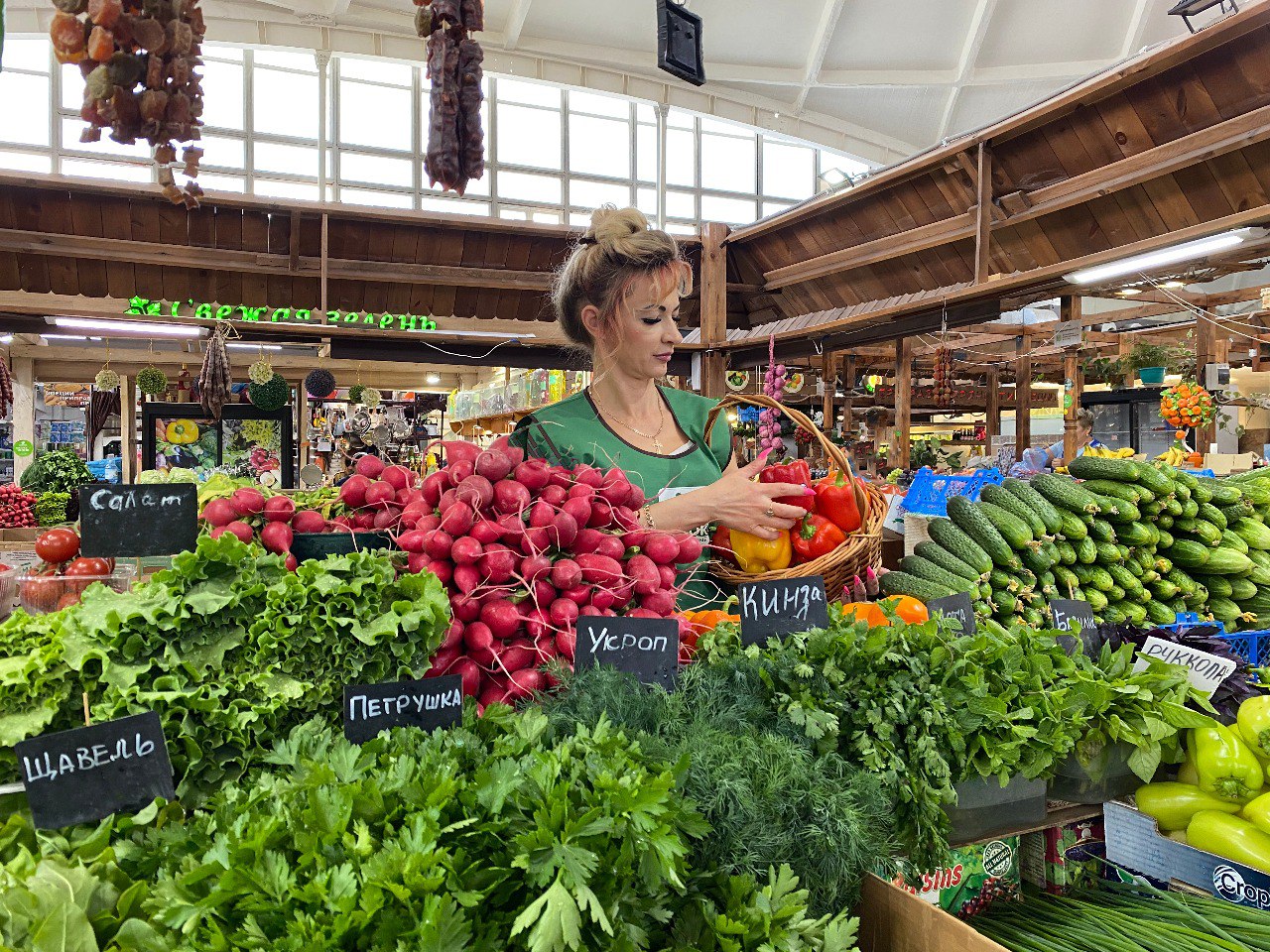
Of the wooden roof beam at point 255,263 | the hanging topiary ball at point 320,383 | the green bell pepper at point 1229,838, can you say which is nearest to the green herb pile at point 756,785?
the green bell pepper at point 1229,838

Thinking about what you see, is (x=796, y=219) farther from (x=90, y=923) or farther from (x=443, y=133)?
(x=90, y=923)

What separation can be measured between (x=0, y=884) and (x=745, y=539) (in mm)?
1606

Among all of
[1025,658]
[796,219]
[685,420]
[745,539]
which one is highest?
[796,219]

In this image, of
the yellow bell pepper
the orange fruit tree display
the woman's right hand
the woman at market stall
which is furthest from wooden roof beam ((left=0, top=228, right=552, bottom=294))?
the orange fruit tree display

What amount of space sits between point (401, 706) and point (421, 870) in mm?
354

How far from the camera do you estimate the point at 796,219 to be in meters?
5.35

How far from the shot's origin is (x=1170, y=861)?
1.43 meters

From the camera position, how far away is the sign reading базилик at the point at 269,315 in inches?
196

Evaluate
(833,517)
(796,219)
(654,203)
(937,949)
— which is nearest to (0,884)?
(937,949)

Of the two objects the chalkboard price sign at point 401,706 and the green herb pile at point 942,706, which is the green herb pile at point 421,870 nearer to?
the chalkboard price sign at point 401,706

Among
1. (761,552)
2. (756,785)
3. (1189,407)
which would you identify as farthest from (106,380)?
(1189,407)

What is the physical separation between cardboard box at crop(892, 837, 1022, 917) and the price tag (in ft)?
1.63

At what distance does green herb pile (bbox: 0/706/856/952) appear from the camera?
2.52 ft

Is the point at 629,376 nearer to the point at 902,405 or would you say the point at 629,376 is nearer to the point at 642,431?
the point at 642,431
